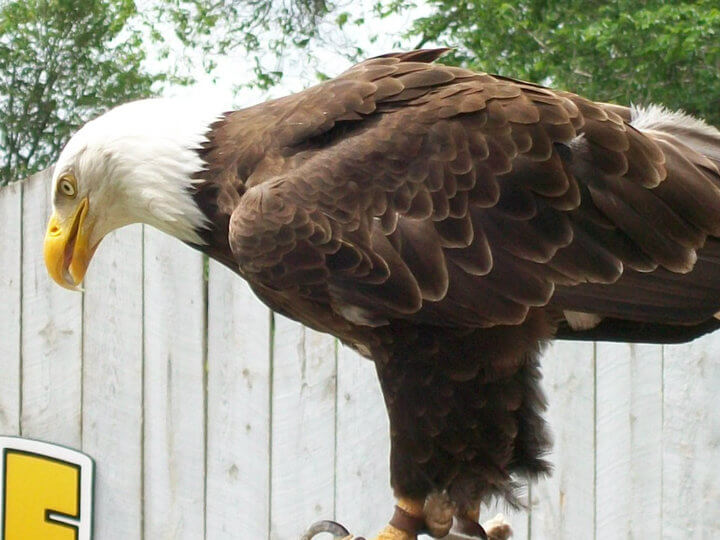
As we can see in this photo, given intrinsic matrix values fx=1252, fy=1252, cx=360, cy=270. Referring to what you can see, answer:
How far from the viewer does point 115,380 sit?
3.81 m

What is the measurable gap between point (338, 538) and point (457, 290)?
2.53ft

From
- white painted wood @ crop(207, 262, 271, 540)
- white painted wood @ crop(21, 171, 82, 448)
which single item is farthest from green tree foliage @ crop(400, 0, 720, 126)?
white painted wood @ crop(21, 171, 82, 448)

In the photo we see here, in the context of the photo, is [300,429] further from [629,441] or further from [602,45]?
[602,45]

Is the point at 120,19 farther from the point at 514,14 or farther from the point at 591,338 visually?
the point at 591,338

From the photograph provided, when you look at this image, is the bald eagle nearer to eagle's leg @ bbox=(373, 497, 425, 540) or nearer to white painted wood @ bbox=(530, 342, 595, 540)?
eagle's leg @ bbox=(373, 497, 425, 540)

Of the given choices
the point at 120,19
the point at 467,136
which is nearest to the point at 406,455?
the point at 467,136

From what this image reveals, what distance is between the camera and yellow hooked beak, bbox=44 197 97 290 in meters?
2.76

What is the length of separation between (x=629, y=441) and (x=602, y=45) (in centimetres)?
372

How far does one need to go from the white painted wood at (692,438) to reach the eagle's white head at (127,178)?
137 centimetres

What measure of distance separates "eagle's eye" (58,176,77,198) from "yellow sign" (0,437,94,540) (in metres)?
1.31

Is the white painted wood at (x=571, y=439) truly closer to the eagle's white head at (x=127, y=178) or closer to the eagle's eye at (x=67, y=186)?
the eagle's white head at (x=127, y=178)


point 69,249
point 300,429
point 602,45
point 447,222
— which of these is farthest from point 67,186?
point 602,45

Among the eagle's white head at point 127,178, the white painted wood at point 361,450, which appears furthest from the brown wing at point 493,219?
the white painted wood at point 361,450

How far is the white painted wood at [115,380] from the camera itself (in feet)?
12.4
